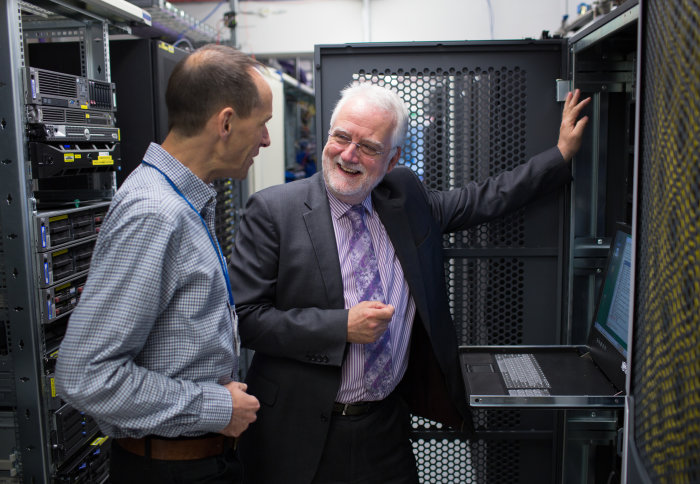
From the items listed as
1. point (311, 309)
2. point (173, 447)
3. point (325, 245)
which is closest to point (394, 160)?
point (325, 245)

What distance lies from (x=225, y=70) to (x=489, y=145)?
93 centimetres

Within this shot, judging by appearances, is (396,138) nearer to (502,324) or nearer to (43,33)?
(502,324)

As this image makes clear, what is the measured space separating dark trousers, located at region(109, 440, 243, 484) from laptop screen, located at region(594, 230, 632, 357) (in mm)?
952

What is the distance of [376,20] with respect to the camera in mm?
4891

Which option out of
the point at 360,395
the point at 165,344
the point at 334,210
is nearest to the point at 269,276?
the point at 334,210

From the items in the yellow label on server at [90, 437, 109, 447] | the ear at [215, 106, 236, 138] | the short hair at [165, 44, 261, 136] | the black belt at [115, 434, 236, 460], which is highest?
the short hair at [165, 44, 261, 136]

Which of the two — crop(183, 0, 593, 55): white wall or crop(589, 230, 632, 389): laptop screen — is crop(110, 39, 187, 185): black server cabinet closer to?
crop(589, 230, 632, 389): laptop screen

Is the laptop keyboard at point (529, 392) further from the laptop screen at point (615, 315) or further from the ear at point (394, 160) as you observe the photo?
the ear at point (394, 160)

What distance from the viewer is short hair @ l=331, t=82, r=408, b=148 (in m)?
1.60

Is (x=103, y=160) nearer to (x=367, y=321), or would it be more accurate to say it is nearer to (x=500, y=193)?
(x=367, y=321)

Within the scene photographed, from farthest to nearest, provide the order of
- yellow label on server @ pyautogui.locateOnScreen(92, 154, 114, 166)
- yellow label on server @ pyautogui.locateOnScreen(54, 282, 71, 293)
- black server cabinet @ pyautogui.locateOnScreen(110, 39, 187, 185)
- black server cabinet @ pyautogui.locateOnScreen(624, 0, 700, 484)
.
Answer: black server cabinet @ pyautogui.locateOnScreen(110, 39, 187, 185), yellow label on server @ pyautogui.locateOnScreen(92, 154, 114, 166), yellow label on server @ pyautogui.locateOnScreen(54, 282, 71, 293), black server cabinet @ pyautogui.locateOnScreen(624, 0, 700, 484)

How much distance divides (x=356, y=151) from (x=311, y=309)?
0.43 meters

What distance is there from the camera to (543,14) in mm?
4656

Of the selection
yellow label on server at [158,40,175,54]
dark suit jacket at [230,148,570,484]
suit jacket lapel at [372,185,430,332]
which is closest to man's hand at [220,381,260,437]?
dark suit jacket at [230,148,570,484]
